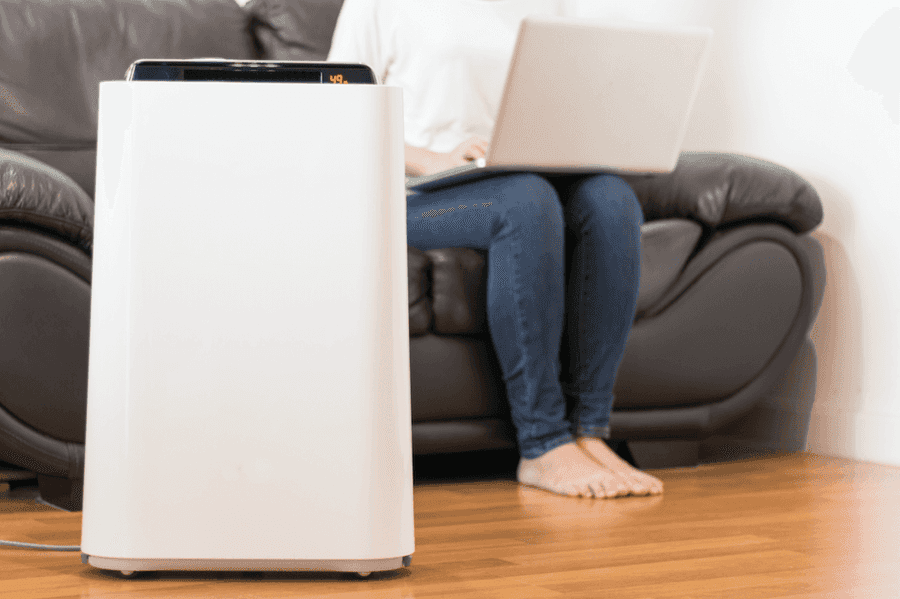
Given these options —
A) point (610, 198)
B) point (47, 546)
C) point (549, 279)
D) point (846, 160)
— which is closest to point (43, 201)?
point (47, 546)

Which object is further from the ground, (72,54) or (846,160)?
(72,54)

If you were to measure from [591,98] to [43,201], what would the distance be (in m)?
0.76

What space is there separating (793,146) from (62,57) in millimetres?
1444

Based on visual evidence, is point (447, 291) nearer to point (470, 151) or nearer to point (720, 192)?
point (470, 151)

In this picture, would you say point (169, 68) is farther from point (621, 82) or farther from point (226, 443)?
point (621, 82)

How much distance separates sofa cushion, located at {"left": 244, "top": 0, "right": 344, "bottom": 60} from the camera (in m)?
2.11

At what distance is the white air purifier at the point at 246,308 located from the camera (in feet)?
2.97

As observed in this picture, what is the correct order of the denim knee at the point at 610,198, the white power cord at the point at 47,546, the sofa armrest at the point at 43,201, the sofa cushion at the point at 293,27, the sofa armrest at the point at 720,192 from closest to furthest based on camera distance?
the white power cord at the point at 47,546 → the sofa armrest at the point at 43,201 → the denim knee at the point at 610,198 → the sofa armrest at the point at 720,192 → the sofa cushion at the point at 293,27

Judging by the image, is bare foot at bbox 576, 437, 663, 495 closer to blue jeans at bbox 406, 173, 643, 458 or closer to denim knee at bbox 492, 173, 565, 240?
blue jeans at bbox 406, 173, 643, 458

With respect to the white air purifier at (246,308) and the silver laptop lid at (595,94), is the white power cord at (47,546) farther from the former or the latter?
the silver laptop lid at (595,94)

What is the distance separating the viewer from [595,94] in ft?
4.83

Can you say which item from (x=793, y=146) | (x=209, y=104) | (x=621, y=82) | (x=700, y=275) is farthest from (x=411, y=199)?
(x=793, y=146)

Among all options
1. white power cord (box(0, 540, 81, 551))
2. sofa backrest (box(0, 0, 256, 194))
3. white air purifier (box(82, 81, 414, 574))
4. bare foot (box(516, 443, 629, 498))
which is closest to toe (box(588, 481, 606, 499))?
bare foot (box(516, 443, 629, 498))

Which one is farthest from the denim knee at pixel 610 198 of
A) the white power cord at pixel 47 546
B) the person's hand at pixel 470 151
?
the white power cord at pixel 47 546
